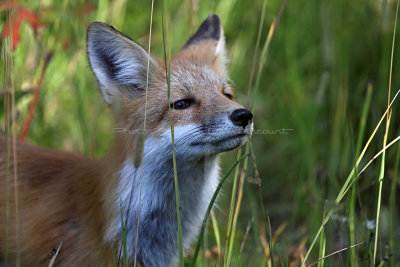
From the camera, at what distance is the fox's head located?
2.70 metres

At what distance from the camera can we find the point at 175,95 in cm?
294

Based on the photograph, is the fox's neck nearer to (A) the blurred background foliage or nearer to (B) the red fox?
(B) the red fox

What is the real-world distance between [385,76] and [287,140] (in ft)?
3.99

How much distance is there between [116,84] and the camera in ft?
10.2

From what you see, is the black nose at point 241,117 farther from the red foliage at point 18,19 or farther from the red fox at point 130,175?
the red foliage at point 18,19

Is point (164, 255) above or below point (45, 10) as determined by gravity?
below

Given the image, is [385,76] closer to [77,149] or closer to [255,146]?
[255,146]

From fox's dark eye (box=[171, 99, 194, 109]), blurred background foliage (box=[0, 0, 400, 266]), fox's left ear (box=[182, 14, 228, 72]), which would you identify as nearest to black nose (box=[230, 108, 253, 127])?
fox's dark eye (box=[171, 99, 194, 109])

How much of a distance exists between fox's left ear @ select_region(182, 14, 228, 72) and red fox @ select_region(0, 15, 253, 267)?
0.26 m

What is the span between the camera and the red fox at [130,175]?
283 cm

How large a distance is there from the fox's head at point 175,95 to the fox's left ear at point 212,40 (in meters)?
0.07

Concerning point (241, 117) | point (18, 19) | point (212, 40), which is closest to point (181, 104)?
point (241, 117)

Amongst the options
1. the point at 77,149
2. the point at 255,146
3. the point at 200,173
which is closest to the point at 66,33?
the point at 77,149

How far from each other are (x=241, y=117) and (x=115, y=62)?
0.93m
